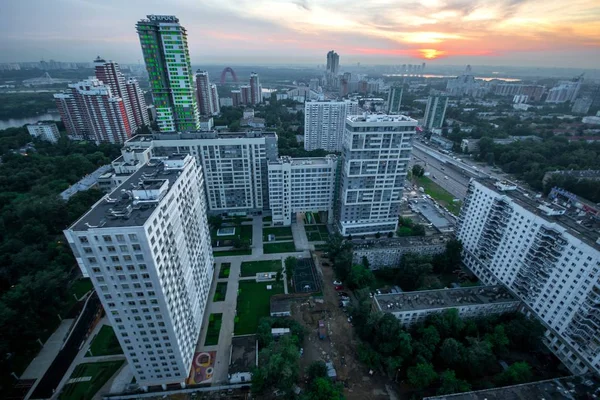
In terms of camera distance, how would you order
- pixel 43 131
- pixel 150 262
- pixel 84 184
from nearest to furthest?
pixel 150 262, pixel 84 184, pixel 43 131

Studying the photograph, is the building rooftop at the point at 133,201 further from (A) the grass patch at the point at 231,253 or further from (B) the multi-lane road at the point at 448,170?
(B) the multi-lane road at the point at 448,170

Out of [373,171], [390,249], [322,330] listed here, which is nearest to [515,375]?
[390,249]

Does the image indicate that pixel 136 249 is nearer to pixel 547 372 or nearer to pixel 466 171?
pixel 547 372

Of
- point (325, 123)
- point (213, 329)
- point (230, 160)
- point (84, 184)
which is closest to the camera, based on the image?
point (213, 329)

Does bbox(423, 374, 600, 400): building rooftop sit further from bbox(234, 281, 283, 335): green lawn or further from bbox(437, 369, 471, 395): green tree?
bbox(234, 281, 283, 335): green lawn

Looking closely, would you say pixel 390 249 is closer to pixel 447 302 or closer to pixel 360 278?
pixel 360 278

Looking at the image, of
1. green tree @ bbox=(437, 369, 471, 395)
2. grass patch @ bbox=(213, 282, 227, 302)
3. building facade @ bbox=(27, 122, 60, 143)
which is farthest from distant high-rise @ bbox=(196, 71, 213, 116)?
green tree @ bbox=(437, 369, 471, 395)
